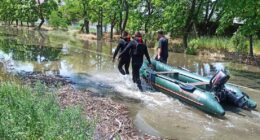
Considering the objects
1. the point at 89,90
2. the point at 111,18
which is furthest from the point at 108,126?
the point at 111,18

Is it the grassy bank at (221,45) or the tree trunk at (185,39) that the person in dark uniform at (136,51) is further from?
the tree trunk at (185,39)

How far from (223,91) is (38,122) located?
6013 mm

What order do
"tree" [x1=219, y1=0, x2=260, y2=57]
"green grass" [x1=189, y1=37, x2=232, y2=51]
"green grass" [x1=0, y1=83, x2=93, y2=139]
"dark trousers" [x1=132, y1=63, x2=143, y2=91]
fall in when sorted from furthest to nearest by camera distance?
1. "green grass" [x1=189, y1=37, x2=232, y2=51]
2. "tree" [x1=219, y1=0, x2=260, y2=57]
3. "dark trousers" [x1=132, y1=63, x2=143, y2=91]
4. "green grass" [x1=0, y1=83, x2=93, y2=139]

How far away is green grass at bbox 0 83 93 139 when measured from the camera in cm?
473

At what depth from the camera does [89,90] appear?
11.4 metres

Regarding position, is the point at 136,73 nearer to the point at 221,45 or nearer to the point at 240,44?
the point at 240,44

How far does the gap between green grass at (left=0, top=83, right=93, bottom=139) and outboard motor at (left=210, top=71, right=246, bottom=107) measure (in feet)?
16.4

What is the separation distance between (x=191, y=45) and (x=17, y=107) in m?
21.4

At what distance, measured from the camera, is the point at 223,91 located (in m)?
9.88

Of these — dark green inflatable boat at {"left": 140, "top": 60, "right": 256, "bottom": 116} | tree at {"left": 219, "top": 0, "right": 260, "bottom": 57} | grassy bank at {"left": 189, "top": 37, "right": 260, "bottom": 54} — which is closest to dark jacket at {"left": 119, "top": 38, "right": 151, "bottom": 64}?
dark green inflatable boat at {"left": 140, "top": 60, "right": 256, "bottom": 116}

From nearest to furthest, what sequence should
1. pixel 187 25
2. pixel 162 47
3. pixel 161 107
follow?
pixel 161 107 < pixel 162 47 < pixel 187 25

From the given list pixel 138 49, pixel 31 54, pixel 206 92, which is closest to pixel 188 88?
pixel 206 92

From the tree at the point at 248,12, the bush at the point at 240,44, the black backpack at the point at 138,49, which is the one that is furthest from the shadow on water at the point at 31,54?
the bush at the point at 240,44

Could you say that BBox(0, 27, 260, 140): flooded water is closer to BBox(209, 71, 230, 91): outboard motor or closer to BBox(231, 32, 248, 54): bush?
BBox(209, 71, 230, 91): outboard motor
